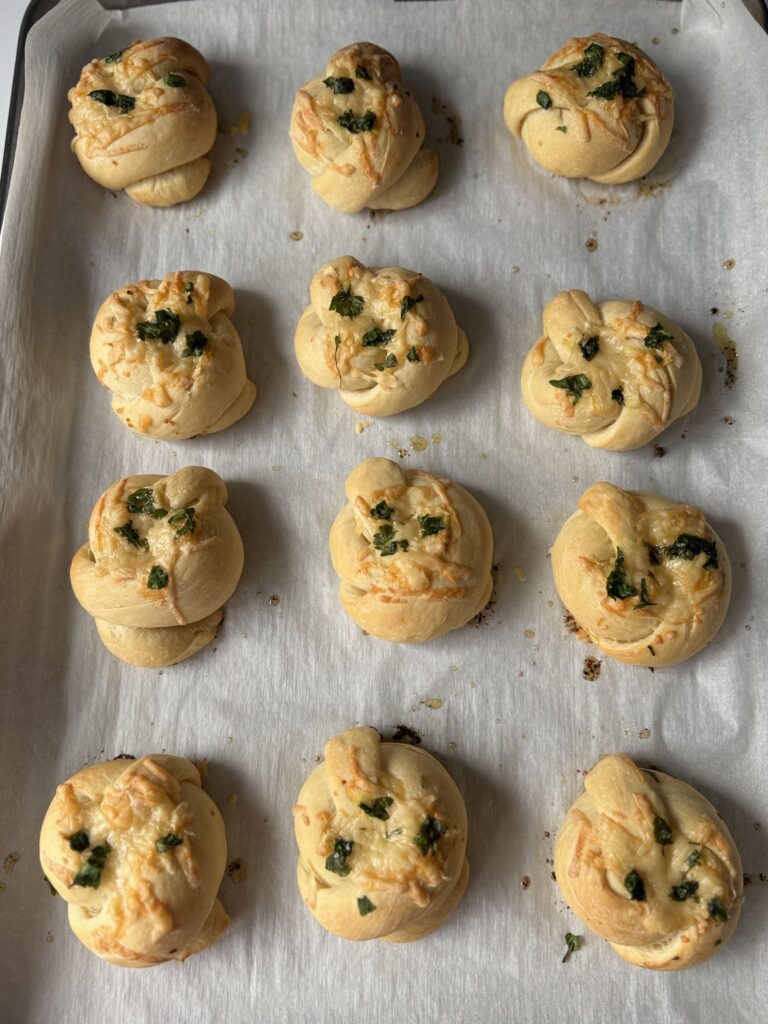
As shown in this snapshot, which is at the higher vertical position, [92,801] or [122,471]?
[122,471]

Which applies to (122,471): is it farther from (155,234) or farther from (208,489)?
(155,234)

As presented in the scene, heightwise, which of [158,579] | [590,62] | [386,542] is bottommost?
[158,579]

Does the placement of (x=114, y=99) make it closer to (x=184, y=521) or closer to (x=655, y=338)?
(x=184, y=521)

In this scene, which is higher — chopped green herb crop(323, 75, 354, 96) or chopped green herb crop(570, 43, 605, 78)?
chopped green herb crop(570, 43, 605, 78)

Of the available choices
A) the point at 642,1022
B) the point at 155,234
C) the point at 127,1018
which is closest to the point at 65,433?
the point at 155,234

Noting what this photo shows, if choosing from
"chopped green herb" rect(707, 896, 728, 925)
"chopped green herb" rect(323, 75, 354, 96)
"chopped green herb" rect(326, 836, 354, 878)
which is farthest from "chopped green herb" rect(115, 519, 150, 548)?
"chopped green herb" rect(707, 896, 728, 925)

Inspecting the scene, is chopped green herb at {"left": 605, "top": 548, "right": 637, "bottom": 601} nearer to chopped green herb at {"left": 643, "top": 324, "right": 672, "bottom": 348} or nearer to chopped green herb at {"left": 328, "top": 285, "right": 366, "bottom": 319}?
chopped green herb at {"left": 643, "top": 324, "right": 672, "bottom": 348}

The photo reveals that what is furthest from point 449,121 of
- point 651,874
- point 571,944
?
point 571,944
